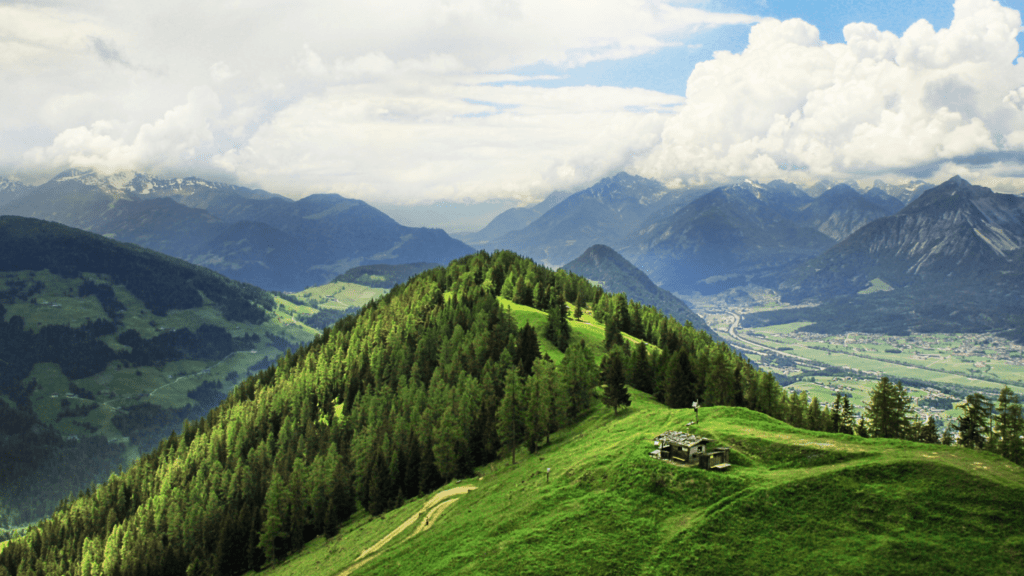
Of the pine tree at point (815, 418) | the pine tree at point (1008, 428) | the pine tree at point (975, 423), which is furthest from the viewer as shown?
the pine tree at point (815, 418)

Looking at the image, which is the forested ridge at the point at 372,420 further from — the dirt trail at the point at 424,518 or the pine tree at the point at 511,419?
the dirt trail at the point at 424,518

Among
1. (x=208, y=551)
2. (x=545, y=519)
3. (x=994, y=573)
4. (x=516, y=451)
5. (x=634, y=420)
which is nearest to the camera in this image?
(x=994, y=573)

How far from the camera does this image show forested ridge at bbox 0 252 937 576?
101 m

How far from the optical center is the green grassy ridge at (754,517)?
43.4 metres

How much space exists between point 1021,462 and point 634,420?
50.7 m

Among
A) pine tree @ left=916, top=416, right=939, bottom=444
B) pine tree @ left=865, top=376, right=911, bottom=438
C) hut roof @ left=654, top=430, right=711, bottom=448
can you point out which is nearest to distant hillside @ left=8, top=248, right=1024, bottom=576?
pine tree @ left=865, top=376, right=911, bottom=438

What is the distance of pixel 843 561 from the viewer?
42.9 m

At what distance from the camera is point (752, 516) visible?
4934 cm

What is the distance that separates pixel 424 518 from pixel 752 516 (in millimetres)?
49799

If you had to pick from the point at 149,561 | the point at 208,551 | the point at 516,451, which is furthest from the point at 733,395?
the point at 149,561

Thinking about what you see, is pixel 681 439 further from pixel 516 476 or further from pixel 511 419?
pixel 511 419

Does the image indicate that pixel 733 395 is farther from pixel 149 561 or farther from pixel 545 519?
pixel 149 561

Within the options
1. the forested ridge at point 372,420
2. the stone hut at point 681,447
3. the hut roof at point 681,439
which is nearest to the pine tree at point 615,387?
the forested ridge at point 372,420

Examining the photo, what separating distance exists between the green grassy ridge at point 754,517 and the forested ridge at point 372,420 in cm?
3252
